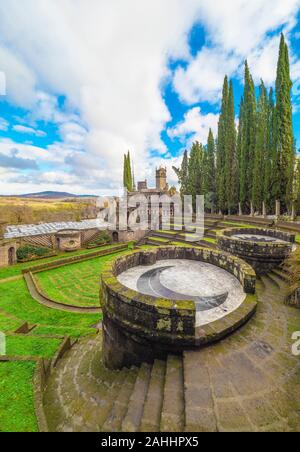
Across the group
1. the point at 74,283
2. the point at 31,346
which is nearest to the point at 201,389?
the point at 31,346

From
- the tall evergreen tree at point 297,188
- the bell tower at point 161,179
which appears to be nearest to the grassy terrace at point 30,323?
the tall evergreen tree at point 297,188

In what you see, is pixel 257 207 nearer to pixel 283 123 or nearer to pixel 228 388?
pixel 283 123

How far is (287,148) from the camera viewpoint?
18703 mm

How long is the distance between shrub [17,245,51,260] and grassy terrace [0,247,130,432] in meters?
1.27

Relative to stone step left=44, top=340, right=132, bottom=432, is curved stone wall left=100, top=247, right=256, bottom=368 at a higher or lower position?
higher

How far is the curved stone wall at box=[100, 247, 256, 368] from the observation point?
10.5 feet

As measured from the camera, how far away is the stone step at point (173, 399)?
2.23 metres

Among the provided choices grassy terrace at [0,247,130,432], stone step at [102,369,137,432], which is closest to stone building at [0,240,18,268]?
grassy terrace at [0,247,130,432]

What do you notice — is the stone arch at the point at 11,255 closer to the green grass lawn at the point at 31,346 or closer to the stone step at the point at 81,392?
the green grass lawn at the point at 31,346

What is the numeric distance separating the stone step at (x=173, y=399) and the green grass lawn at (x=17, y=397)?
222 cm

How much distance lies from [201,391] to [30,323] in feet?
26.5

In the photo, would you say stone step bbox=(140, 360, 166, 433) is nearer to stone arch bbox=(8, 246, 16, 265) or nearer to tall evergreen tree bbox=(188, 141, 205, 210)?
stone arch bbox=(8, 246, 16, 265)

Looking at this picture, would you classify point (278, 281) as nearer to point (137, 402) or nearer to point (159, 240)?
point (137, 402)
